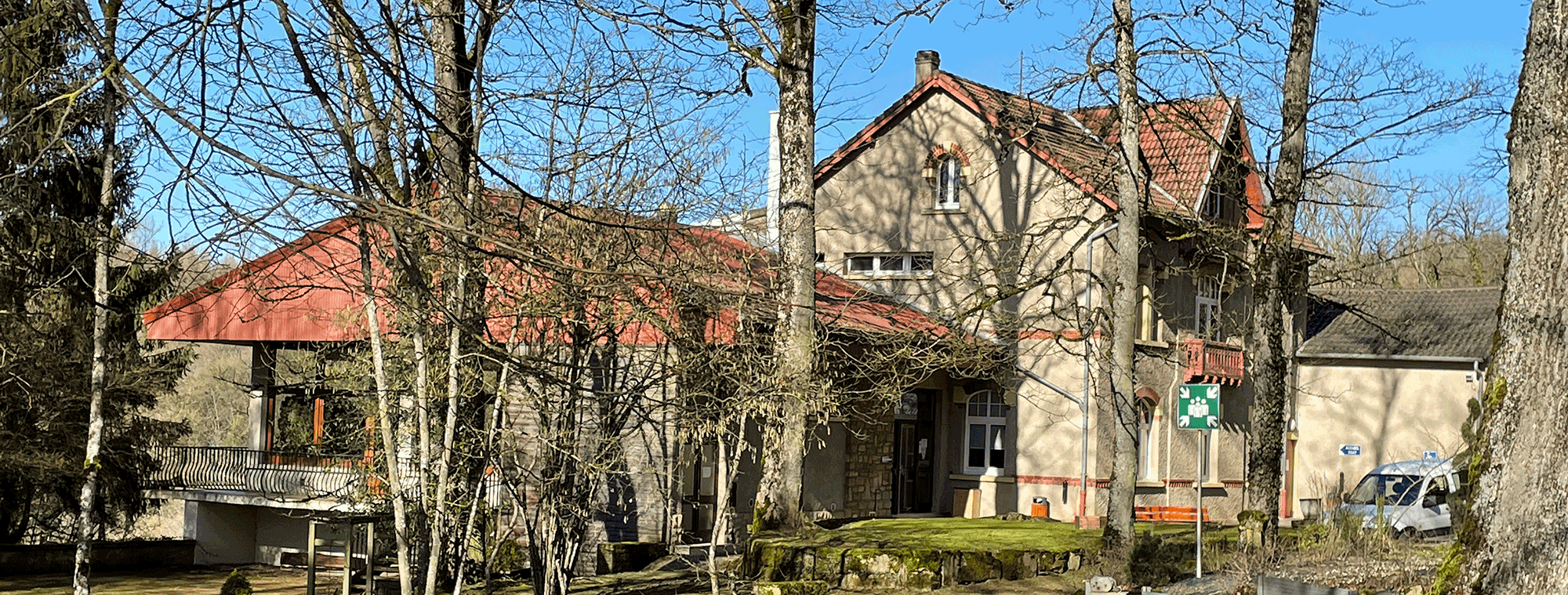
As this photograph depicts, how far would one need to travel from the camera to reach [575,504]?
1474cm

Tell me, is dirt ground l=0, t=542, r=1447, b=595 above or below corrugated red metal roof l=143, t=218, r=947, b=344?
below

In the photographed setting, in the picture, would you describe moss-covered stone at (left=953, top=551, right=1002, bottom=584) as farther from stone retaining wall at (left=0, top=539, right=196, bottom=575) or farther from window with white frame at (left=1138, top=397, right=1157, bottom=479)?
window with white frame at (left=1138, top=397, right=1157, bottom=479)

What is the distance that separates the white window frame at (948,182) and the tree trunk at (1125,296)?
10.4m

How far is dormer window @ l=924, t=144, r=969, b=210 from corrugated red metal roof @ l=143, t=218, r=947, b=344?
264 centimetres

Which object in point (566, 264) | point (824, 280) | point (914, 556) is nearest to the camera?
point (566, 264)

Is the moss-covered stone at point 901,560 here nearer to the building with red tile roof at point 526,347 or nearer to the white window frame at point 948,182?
the building with red tile roof at point 526,347

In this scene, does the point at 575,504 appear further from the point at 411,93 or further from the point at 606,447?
the point at 411,93

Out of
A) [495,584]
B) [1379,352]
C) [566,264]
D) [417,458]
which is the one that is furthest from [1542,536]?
[1379,352]

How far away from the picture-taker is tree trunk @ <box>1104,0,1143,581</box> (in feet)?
57.1

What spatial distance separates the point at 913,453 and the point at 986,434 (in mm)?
1514

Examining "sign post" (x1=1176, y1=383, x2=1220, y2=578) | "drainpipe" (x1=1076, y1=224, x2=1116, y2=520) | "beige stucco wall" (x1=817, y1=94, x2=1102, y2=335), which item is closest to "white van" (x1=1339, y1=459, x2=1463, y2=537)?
"drainpipe" (x1=1076, y1=224, x2=1116, y2=520)

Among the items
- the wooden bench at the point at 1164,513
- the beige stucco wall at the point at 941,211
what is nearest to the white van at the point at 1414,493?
the wooden bench at the point at 1164,513

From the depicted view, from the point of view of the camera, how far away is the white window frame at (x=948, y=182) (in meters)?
28.9

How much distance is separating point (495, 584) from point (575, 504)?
4.56 meters
